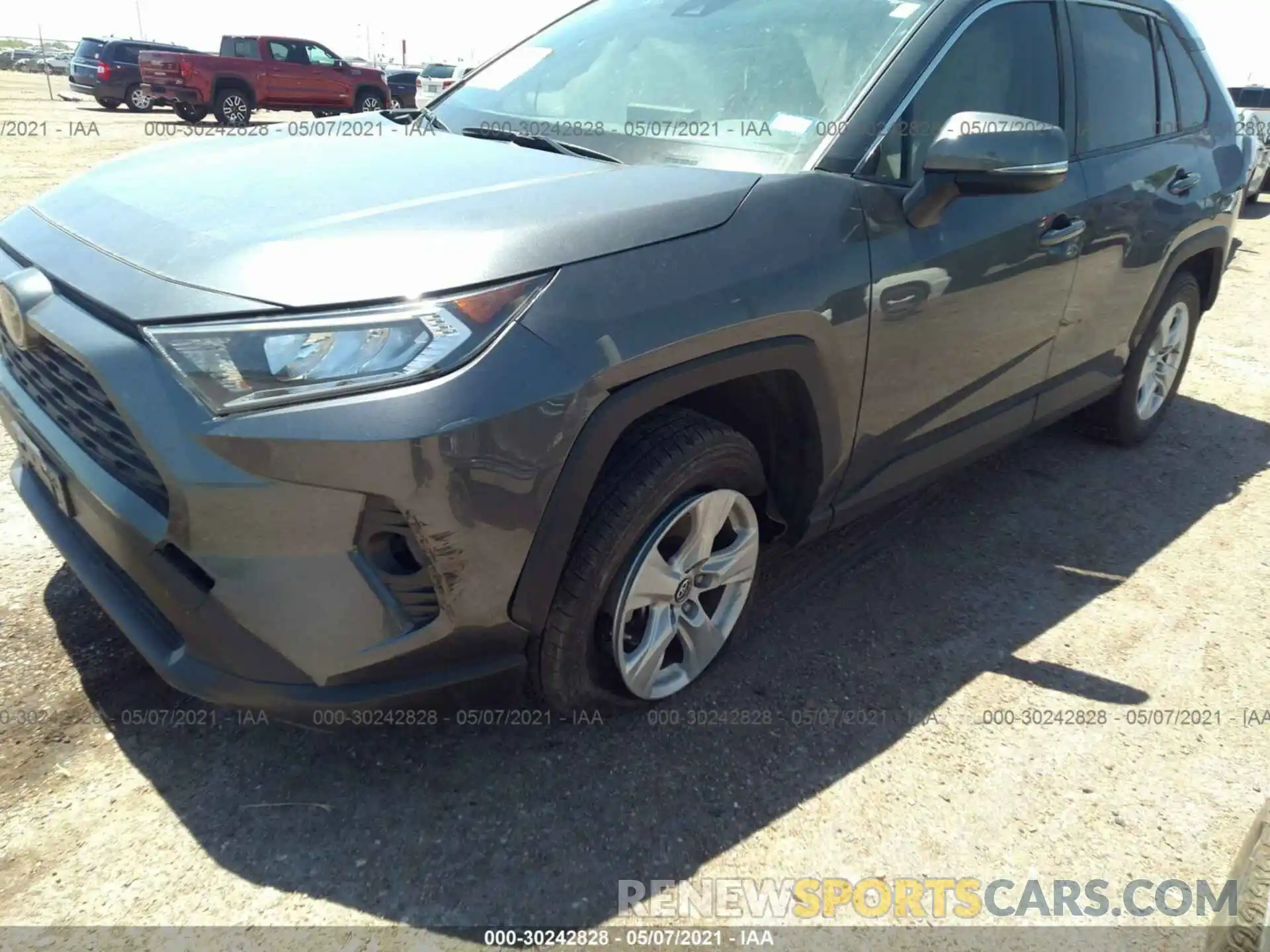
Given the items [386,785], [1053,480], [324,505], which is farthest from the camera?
[1053,480]

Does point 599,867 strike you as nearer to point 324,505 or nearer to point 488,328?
point 324,505

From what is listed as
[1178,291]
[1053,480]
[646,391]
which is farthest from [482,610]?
[1178,291]

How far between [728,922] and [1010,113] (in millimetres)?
2557

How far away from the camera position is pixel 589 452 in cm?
195

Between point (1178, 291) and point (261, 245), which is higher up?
point (261, 245)

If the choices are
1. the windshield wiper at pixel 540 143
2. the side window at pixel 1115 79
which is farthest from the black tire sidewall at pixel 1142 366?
the windshield wiper at pixel 540 143

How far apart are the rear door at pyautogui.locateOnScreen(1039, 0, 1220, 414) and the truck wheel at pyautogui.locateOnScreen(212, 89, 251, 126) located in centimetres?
2042

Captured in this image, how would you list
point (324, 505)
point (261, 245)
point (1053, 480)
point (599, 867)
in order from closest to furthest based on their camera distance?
1. point (324, 505)
2. point (261, 245)
3. point (599, 867)
4. point (1053, 480)

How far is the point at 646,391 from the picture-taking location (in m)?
2.02

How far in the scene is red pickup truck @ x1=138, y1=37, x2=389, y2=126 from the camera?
2006 centimetres

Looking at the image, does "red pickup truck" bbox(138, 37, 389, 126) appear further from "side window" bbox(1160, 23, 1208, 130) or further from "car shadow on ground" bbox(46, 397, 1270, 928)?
"car shadow on ground" bbox(46, 397, 1270, 928)

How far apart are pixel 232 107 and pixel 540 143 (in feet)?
68.8

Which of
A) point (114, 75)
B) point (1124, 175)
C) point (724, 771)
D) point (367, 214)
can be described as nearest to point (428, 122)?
point (367, 214)

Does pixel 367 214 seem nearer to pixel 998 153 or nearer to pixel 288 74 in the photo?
pixel 998 153
